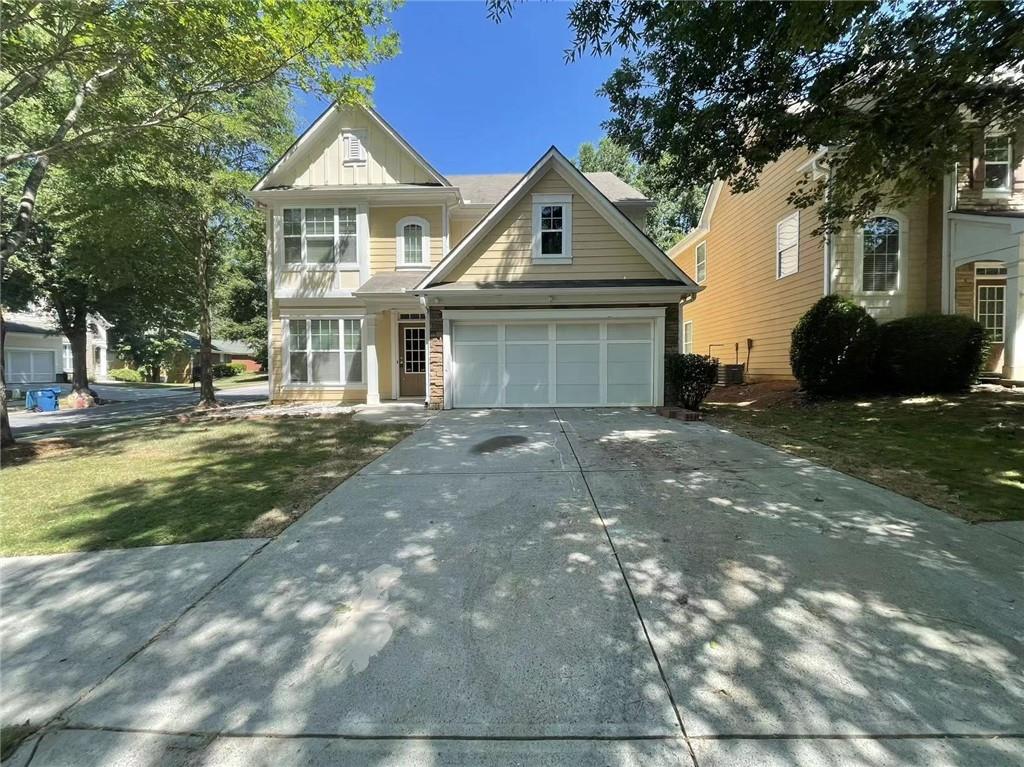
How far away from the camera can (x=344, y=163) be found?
13.8 m

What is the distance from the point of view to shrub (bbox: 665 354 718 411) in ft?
35.2

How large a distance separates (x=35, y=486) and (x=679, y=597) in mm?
7557

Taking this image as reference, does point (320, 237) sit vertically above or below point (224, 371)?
above

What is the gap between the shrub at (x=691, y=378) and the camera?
10.7 meters

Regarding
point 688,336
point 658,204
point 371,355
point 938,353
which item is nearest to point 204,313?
point 371,355

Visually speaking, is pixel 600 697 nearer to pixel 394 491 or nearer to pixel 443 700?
pixel 443 700

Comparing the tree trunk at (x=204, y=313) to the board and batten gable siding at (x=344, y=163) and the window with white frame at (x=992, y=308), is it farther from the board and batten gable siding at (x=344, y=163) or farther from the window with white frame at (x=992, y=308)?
the window with white frame at (x=992, y=308)

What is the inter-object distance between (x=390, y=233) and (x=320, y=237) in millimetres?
2013

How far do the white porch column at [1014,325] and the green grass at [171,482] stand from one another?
13.8 m

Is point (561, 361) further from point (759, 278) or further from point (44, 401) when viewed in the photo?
point (44, 401)

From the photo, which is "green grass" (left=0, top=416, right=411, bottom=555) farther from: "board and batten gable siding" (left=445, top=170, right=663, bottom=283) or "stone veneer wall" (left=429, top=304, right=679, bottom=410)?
"board and batten gable siding" (left=445, top=170, right=663, bottom=283)

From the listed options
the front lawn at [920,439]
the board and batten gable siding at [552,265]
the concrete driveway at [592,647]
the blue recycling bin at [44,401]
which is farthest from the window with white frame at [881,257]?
the blue recycling bin at [44,401]

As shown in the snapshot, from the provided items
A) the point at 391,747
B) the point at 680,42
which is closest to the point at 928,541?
the point at 391,747

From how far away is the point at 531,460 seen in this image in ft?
20.6
